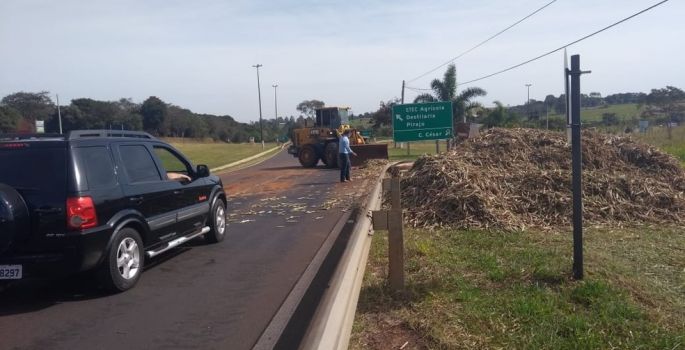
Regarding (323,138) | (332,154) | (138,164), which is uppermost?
(138,164)

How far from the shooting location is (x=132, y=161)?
26.5 feet

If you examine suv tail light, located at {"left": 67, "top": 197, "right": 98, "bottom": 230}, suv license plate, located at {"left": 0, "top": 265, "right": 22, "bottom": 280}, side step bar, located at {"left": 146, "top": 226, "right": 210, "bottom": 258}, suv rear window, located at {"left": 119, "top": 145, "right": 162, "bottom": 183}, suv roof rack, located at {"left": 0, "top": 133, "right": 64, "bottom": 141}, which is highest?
suv roof rack, located at {"left": 0, "top": 133, "right": 64, "bottom": 141}

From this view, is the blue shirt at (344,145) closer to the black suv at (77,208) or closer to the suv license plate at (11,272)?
the black suv at (77,208)

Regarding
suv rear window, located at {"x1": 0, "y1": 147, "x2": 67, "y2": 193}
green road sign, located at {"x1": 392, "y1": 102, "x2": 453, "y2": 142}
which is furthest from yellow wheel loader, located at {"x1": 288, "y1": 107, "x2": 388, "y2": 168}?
suv rear window, located at {"x1": 0, "y1": 147, "x2": 67, "y2": 193}

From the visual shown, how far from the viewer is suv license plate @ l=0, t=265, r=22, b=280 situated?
6562mm

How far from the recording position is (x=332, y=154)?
3059 centimetres

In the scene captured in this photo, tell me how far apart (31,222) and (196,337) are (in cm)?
227

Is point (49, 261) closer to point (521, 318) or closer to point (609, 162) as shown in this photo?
point (521, 318)

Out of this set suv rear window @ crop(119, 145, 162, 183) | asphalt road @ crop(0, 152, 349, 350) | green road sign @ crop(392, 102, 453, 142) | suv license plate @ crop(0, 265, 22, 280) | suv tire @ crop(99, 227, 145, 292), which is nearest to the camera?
asphalt road @ crop(0, 152, 349, 350)

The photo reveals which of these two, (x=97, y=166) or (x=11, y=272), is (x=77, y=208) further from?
(x=11, y=272)

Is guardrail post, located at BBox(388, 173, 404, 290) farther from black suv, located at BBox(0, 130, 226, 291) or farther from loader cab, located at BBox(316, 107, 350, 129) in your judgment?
loader cab, located at BBox(316, 107, 350, 129)

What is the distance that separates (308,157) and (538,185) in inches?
790

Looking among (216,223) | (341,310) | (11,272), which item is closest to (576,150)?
(341,310)

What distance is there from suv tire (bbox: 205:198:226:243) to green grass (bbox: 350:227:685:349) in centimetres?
257
